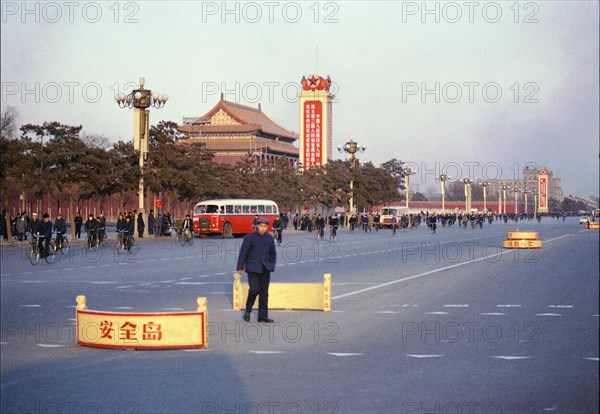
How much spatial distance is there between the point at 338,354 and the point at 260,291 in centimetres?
381

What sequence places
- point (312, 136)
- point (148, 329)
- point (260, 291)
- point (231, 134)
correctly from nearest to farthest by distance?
1. point (148, 329)
2. point (260, 291)
3. point (231, 134)
4. point (312, 136)

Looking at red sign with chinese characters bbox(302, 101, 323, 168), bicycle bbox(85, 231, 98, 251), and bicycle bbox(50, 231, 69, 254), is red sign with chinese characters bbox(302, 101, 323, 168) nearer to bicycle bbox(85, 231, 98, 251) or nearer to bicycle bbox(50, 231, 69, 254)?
bicycle bbox(85, 231, 98, 251)

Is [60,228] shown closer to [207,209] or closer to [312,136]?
[207,209]

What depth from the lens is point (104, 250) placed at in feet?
148

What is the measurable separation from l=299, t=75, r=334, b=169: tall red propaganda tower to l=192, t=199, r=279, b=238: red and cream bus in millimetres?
61203

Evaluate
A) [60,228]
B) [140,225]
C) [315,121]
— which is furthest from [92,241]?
[315,121]

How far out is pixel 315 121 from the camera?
130 m

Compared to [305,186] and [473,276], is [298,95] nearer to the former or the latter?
[305,186]

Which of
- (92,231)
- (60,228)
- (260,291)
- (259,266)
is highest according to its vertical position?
(60,228)

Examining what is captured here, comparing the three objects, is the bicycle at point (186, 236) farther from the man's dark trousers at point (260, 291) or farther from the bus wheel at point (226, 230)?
the man's dark trousers at point (260, 291)

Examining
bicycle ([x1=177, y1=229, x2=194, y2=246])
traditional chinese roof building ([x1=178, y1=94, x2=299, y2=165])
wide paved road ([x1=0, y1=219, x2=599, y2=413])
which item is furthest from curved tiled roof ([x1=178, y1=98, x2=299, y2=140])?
wide paved road ([x1=0, y1=219, x2=599, y2=413])

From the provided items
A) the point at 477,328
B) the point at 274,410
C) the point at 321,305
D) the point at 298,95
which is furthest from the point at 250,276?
the point at 298,95

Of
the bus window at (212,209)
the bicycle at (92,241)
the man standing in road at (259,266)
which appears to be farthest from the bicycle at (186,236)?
the man standing in road at (259,266)

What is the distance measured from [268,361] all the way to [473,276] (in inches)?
646
